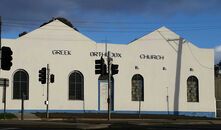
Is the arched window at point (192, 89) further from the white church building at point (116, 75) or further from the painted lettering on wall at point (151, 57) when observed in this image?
the painted lettering on wall at point (151, 57)

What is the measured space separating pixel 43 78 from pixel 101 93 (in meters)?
14.9

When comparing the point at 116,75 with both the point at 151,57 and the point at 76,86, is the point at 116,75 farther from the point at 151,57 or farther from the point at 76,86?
the point at 151,57

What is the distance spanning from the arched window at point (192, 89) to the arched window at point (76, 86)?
43.5 feet

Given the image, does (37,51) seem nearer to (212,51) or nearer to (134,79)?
(134,79)

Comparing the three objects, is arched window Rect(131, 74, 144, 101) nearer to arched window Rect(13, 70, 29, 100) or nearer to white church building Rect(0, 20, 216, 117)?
white church building Rect(0, 20, 216, 117)

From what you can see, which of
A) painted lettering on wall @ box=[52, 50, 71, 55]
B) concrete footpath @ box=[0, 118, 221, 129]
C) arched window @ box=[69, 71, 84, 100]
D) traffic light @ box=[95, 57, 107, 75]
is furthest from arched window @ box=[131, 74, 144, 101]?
concrete footpath @ box=[0, 118, 221, 129]

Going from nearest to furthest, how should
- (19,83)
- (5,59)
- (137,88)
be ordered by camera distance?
(5,59), (19,83), (137,88)

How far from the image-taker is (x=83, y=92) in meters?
55.8

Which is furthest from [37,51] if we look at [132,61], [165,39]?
[165,39]

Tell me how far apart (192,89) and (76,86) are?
1447 cm

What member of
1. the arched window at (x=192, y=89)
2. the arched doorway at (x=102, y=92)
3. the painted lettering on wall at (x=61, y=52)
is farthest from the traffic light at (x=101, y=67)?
the arched window at (x=192, y=89)

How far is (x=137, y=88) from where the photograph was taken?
58562 mm

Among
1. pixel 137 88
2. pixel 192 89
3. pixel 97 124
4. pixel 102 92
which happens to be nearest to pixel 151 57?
pixel 137 88

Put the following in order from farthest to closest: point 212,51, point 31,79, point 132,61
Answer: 1. point 212,51
2. point 132,61
3. point 31,79
